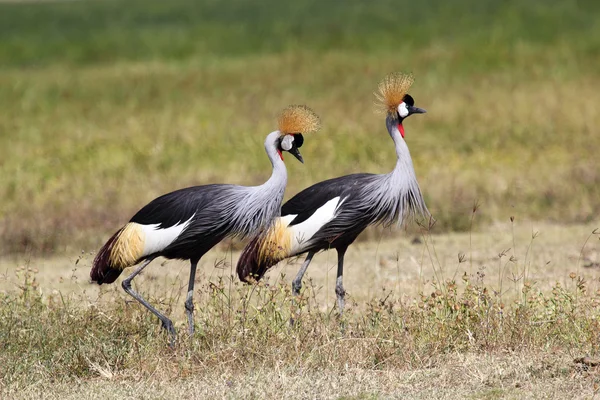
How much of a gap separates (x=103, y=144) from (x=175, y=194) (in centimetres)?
1072

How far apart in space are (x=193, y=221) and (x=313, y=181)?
7462mm

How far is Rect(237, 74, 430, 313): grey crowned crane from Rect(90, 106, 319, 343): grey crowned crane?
357mm

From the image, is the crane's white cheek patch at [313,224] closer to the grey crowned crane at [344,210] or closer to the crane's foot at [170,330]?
the grey crowned crane at [344,210]

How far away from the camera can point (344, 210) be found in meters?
7.54

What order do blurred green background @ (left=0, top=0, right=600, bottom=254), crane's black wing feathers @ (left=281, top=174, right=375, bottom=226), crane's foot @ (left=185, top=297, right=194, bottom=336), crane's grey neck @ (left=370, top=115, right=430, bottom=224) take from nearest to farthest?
crane's foot @ (left=185, top=297, right=194, bottom=336)
crane's grey neck @ (left=370, top=115, right=430, bottom=224)
crane's black wing feathers @ (left=281, top=174, right=375, bottom=226)
blurred green background @ (left=0, top=0, right=600, bottom=254)

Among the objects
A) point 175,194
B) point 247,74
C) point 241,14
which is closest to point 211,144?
point 247,74

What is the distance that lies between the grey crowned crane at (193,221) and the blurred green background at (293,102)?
Answer: 1808mm

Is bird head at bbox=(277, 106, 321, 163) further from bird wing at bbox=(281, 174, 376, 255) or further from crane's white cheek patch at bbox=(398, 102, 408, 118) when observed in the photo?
crane's white cheek patch at bbox=(398, 102, 408, 118)

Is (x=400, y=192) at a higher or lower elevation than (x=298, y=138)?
lower

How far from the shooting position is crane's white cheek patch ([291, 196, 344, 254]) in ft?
24.8

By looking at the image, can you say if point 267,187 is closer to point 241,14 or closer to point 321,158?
point 321,158

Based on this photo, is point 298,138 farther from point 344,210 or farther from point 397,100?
point 397,100

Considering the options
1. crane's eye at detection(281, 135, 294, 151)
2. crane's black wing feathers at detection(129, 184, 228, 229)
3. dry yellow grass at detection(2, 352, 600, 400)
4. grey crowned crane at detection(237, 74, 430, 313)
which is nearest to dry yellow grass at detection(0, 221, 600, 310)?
grey crowned crane at detection(237, 74, 430, 313)

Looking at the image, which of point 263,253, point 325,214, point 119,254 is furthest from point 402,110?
point 119,254
